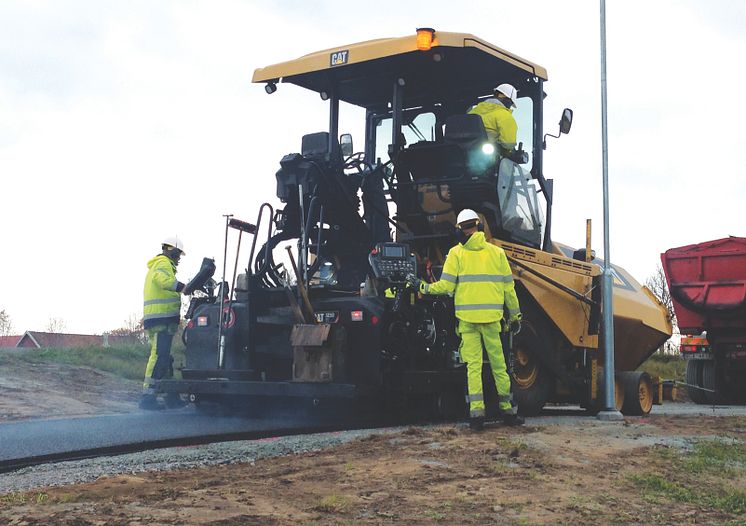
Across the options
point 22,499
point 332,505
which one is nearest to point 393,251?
point 332,505

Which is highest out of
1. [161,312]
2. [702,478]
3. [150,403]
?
[161,312]

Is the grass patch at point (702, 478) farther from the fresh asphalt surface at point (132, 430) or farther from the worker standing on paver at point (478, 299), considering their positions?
the fresh asphalt surface at point (132, 430)

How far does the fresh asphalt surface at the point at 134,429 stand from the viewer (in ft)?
23.0

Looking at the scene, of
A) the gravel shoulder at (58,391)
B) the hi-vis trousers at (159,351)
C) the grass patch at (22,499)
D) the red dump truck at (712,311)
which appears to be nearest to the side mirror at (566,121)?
the hi-vis trousers at (159,351)

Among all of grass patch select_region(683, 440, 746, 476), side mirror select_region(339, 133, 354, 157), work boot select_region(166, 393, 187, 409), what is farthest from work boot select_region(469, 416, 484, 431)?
work boot select_region(166, 393, 187, 409)

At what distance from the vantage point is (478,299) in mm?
7996

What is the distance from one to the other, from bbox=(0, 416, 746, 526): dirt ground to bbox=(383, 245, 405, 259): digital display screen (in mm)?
1863

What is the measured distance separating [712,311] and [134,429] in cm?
1096

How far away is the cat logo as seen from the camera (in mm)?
9133

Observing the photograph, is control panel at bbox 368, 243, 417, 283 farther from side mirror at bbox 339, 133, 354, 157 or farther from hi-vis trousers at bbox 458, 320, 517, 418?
side mirror at bbox 339, 133, 354, 157

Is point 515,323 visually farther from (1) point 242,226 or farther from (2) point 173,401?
(2) point 173,401

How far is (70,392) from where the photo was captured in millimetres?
12070

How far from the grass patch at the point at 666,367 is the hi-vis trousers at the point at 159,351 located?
1099cm

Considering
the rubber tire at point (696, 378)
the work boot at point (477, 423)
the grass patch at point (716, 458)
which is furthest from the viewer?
the rubber tire at point (696, 378)
